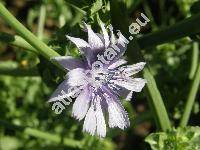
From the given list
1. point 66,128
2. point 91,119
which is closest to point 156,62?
point 66,128

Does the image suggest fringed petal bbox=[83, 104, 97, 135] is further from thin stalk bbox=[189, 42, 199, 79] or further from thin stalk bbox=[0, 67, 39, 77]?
thin stalk bbox=[189, 42, 199, 79]

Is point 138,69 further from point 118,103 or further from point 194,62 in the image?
point 194,62

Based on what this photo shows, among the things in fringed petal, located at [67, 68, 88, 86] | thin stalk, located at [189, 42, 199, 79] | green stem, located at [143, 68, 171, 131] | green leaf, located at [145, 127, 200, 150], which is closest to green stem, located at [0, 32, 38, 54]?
fringed petal, located at [67, 68, 88, 86]

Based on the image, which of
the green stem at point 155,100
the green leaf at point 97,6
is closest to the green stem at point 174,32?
the green stem at point 155,100

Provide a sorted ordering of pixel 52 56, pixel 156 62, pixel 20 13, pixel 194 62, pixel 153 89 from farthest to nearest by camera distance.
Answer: pixel 20 13, pixel 156 62, pixel 194 62, pixel 153 89, pixel 52 56

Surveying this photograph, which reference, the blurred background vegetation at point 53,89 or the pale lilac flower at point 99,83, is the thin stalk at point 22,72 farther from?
the pale lilac flower at point 99,83

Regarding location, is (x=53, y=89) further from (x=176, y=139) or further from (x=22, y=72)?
(x=176, y=139)
